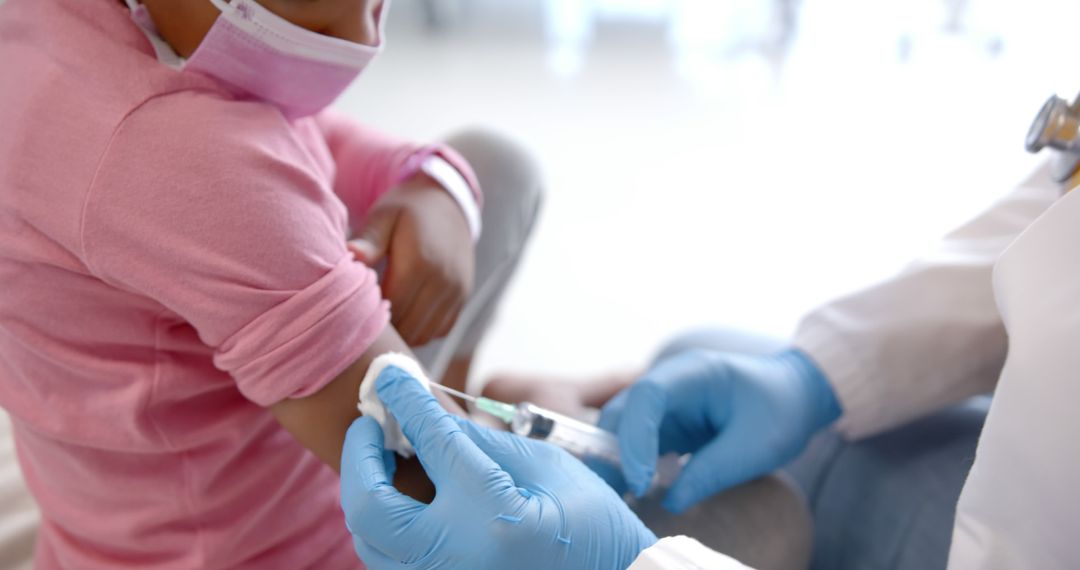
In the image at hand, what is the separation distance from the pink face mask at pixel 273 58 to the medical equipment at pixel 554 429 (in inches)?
9.4

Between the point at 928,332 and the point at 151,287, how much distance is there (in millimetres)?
647

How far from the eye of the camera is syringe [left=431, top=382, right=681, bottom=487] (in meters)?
0.73

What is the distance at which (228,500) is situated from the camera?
0.68 metres

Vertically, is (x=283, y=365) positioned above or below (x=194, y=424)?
above

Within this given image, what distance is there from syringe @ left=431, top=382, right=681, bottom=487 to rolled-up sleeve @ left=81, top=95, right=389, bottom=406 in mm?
121

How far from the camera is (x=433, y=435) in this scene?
572mm

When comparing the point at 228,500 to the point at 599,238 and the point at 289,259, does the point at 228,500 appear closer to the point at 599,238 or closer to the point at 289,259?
the point at 289,259

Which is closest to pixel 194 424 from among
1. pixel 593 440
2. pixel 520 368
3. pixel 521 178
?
pixel 593 440

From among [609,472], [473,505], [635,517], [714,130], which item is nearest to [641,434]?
[609,472]

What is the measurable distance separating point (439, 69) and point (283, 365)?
7.15 feet

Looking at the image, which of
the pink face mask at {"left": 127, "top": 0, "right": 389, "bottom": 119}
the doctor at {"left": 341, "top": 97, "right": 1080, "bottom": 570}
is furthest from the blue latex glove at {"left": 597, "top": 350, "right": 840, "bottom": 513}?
the pink face mask at {"left": 127, "top": 0, "right": 389, "bottom": 119}

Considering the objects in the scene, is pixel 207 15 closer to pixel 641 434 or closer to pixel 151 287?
pixel 151 287

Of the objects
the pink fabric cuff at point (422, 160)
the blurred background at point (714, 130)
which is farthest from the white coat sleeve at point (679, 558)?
the blurred background at point (714, 130)

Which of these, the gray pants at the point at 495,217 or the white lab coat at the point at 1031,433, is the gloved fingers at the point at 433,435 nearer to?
the white lab coat at the point at 1031,433
